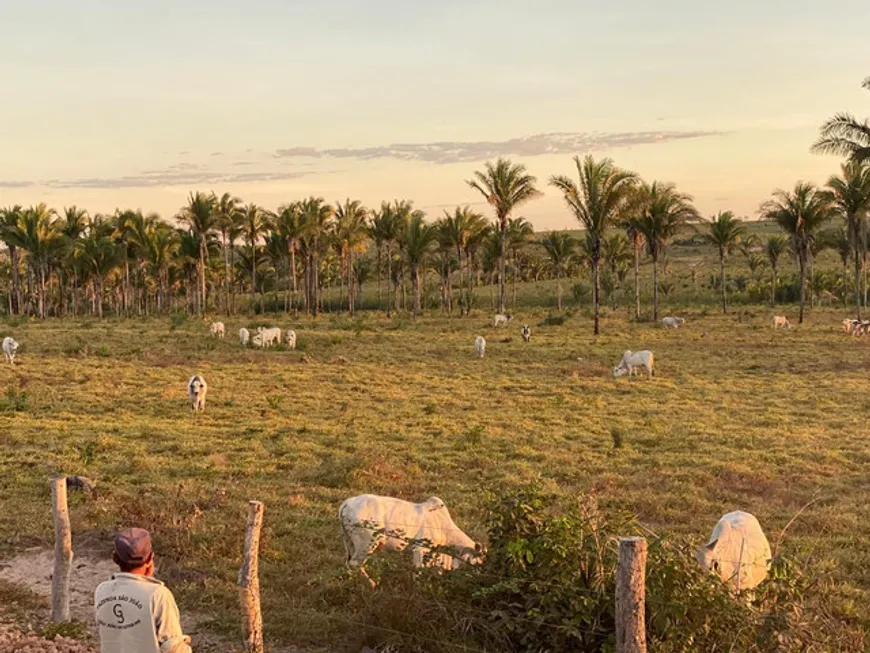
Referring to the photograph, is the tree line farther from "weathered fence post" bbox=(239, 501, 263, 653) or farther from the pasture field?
"weathered fence post" bbox=(239, 501, 263, 653)

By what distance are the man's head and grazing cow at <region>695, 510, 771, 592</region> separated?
477 centimetres

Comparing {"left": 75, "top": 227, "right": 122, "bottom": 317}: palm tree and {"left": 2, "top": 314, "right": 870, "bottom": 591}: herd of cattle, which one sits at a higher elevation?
{"left": 75, "top": 227, "right": 122, "bottom": 317}: palm tree

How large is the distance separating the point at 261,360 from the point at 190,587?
2097cm

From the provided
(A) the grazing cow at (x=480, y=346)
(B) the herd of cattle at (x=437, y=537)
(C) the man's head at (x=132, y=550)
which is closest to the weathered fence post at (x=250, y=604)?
(B) the herd of cattle at (x=437, y=537)

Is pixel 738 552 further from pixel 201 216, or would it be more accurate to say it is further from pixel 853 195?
pixel 201 216

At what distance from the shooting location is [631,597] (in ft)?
14.9

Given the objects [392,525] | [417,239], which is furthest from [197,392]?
[417,239]

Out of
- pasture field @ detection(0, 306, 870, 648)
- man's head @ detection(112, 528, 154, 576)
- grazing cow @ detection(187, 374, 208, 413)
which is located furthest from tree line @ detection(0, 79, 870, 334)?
man's head @ detection(112, 528, 154, 576)

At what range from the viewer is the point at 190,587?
7.31 metres

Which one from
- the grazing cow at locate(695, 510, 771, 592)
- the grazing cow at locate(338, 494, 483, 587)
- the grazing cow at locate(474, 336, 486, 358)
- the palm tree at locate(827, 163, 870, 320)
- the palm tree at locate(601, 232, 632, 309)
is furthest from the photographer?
the palm tree at locate(601, 232, 632, 309)

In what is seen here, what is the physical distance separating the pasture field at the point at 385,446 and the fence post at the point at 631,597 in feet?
7.67

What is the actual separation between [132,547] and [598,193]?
31.8 meters

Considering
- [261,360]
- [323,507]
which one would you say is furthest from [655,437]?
[261,360]

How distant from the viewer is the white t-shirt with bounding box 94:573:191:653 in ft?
13.3
